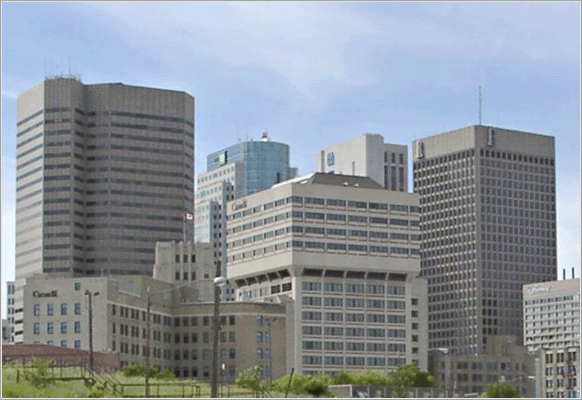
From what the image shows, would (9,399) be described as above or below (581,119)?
below

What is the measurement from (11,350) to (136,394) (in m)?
66.1

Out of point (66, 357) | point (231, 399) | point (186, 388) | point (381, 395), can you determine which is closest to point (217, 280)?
point (231, 399)

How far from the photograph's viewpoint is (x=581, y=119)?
6450 cm

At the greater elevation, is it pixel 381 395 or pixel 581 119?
pixel 581 119

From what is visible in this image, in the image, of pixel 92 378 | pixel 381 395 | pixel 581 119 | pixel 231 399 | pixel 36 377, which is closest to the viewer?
pixel 581 119

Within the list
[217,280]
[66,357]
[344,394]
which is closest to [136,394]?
[217,280]

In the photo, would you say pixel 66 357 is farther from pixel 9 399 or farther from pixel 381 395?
pixel 9 399

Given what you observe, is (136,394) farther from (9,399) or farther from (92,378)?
(9,399)

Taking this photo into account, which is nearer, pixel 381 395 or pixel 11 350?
pixel 11 350

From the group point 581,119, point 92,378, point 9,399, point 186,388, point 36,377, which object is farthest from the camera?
point 186,388

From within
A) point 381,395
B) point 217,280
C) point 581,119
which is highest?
point 581,119

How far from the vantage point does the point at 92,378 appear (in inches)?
3824

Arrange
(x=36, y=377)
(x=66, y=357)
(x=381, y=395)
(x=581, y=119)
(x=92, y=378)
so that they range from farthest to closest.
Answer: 1. (x=381, y=395)
2. (x=66, y=357)
3. (x=92, y=378)
4. (x=36, y=377)
5. (x=581, y=119)

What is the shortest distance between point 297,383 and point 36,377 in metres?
79.1
